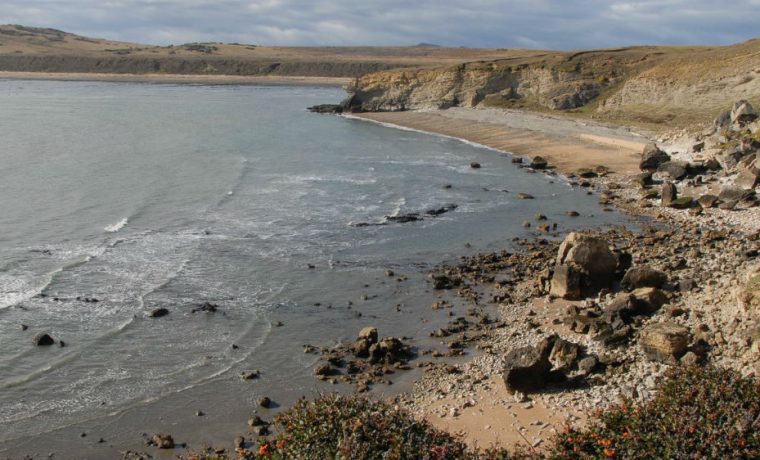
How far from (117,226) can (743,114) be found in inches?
1633

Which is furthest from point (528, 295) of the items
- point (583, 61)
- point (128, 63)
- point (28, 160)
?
point (128, 63)

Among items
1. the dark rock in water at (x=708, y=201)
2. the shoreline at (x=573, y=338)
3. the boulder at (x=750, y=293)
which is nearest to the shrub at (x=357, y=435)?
the shoreline at (x=573, y=338)

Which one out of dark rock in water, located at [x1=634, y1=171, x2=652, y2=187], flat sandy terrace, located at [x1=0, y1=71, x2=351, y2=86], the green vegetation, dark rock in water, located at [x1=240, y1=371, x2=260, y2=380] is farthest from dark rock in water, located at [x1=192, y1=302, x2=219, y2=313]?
flat sandy terrace, located at [x1=0, y1=71, x2=351, y2=86]

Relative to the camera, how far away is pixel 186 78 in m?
176

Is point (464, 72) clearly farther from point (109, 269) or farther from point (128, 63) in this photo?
point (128, 63)

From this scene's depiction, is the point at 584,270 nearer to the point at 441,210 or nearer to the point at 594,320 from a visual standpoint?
the point at 594,320

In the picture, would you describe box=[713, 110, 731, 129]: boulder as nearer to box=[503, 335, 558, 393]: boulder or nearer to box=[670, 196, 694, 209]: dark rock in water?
box=[670, 196, 694, 209]: dark rock in water

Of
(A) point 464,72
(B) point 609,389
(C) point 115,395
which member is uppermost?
(A) point 464,72

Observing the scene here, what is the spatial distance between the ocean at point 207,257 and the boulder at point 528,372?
16.8 feet

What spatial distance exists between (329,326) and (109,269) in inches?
423

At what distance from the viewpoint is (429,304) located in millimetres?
26391

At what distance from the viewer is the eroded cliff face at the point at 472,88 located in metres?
84.1

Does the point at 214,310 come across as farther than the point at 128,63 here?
No

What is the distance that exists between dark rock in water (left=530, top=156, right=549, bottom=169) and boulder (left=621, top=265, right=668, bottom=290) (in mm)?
30563
